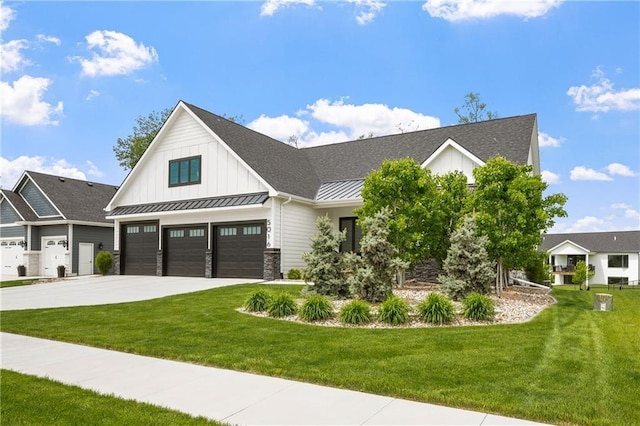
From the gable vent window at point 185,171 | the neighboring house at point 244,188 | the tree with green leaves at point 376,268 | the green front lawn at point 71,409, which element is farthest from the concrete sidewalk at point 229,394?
the gable vent window at point 185,171

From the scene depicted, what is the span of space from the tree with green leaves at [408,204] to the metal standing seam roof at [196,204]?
18.0ft

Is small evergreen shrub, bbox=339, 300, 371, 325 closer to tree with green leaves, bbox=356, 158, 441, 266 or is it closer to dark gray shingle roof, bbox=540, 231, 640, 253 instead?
tree with green leaves, bbox=356, 158, 441, 266

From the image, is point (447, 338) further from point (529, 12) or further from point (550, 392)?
point (529, 12)

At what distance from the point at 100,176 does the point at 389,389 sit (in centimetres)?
3601

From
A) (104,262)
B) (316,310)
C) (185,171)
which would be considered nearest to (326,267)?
(316,310)

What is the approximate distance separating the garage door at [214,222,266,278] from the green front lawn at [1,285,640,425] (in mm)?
7603

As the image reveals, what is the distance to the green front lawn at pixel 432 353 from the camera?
4672 millimetres

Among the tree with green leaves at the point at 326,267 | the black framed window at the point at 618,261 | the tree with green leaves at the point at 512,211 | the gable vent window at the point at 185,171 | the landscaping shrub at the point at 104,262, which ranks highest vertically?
the gable vent window at the point at 185,171

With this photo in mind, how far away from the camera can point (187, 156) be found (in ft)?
68.4

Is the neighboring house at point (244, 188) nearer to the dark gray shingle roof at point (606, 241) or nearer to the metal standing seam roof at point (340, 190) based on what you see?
the metal standing seam roof at point (340, 190)

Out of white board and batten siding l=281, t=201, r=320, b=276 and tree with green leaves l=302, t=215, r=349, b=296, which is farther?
white board and batten siding l=281, t=201, r=320, b=276

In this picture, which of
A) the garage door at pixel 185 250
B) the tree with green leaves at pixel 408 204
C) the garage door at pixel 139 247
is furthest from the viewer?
the garage door at pixel 139 247

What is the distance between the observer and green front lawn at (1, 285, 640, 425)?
15.3ft

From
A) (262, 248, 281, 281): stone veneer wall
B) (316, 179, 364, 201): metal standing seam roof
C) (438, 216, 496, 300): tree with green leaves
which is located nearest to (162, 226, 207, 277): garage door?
(262, 248, 281, 281): stone veneer wall
